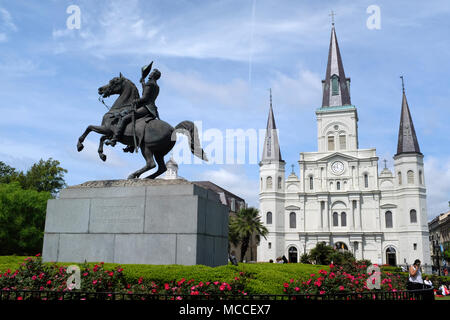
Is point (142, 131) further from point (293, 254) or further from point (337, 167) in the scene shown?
A: point (337, 167)

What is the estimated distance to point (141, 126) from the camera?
1101cm

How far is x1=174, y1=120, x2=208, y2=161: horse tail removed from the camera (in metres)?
11.1

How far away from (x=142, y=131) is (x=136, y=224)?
8.53ft

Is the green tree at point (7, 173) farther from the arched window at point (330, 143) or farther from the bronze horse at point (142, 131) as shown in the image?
the arched window at point (330, 143)

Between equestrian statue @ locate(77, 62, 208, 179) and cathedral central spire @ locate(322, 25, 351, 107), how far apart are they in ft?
220

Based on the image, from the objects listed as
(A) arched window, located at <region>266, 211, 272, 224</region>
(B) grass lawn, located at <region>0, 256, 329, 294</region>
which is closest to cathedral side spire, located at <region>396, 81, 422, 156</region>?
(A) arched window, located at <region>266, 211, 272, 224</region>

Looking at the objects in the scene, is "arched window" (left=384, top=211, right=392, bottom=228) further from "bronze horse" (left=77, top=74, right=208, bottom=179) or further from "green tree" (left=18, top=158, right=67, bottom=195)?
"bronze horse" (left=77, top=74, right=208, bottom=179)

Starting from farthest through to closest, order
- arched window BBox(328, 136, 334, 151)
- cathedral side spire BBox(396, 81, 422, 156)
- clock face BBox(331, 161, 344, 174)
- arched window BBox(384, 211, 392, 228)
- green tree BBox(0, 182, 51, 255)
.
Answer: arched window BBox(328, 136, 334, 151) < clock face BBox(331, 161, 344, 174) < cathedral side spire BBox(396, 81, 422, 156) < arched window BBox(384, 211, 392, 228) < green tree BBox(0, 182, 51, 255)

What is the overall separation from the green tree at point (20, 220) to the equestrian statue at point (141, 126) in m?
29.1

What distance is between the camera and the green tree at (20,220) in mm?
A: 36031

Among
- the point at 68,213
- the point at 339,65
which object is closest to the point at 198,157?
the point at 68,213

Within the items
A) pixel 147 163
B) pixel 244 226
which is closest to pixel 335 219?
pixel 244 226

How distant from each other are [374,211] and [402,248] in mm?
7047

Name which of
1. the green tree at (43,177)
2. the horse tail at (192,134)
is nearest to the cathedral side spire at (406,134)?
the green tree at (43,177)
